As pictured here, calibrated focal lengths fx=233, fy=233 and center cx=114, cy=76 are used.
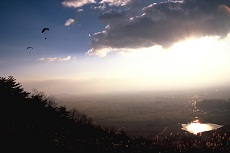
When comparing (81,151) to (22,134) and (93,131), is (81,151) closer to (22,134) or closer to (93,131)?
(22,134)

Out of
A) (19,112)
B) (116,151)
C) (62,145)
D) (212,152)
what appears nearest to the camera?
(62,145)

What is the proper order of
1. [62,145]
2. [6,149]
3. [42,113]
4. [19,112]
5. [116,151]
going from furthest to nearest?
[42,113]
[19,112]
[116,151]
[62,145]
[6,149]

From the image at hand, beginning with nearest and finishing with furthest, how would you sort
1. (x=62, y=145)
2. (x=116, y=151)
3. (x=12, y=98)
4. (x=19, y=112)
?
1. (x=62, y=145)
2. (x=116, y=151)
3. (x=19, y=112)
4. (x=12, y=98)

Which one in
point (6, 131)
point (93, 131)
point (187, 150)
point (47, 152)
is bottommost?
point (93, 131)

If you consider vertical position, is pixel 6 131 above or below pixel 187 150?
above

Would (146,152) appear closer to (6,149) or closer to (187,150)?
(187,150)

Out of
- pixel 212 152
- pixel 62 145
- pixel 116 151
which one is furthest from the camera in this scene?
pixel 212 152

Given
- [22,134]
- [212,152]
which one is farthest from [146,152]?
[22,134]

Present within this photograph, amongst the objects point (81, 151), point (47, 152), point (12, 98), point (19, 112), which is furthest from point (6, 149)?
point (12, 98)

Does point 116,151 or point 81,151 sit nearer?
point 81,151
